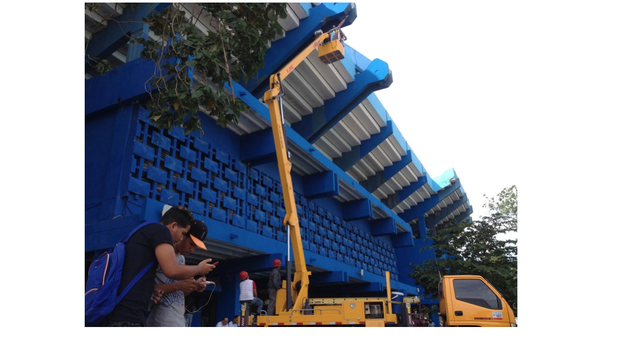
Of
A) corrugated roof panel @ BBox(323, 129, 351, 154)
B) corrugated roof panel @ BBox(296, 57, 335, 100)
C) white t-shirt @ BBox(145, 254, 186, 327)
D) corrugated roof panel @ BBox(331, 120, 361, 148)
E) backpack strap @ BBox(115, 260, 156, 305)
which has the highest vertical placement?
corrugated roof panel @ BBox(296, 57, 335, 100)

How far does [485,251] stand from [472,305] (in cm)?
921

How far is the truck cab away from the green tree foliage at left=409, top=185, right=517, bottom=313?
695cm

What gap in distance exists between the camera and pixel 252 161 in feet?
37.9

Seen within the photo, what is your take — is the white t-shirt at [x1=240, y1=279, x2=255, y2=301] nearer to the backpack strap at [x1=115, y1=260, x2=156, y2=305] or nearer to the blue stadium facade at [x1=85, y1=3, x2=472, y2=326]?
the blue stadium facade at [x1=85, y1=3, x2=472, y2=326]

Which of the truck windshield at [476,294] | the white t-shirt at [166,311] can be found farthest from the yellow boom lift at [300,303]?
the white t-shirt at [166,311]

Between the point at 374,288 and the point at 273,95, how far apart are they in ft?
39.6

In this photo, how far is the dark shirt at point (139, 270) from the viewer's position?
88.0 inches

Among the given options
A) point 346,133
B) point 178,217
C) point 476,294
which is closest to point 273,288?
point 476,294

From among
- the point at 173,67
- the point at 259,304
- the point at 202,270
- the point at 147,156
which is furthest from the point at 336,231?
the point at 202,270

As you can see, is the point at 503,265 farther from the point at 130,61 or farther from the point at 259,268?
the point at 130,61

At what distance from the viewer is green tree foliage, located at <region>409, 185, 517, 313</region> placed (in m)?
14.2

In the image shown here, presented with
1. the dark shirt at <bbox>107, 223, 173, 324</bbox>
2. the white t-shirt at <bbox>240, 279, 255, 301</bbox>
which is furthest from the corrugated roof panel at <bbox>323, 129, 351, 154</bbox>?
the dark shirt at <bbox>107, 223, 173, 324</bbox>

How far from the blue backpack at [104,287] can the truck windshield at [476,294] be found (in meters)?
6.71

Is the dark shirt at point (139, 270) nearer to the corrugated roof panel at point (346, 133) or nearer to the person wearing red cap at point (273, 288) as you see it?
the person wearing red cap at point (273, 288)
